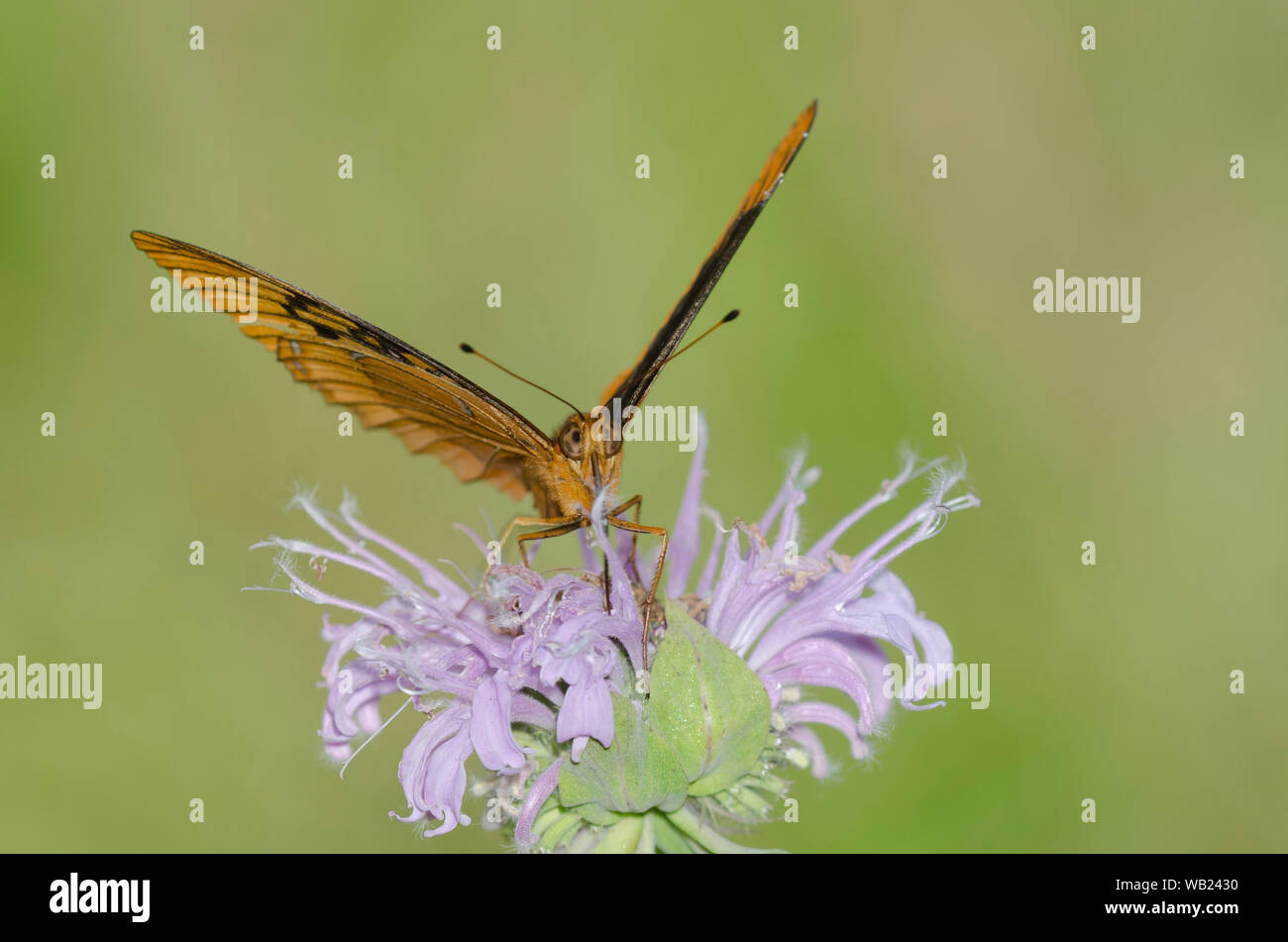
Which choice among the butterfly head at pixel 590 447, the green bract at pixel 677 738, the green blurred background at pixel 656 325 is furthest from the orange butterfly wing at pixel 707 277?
the green blurred background at pixel 656 325

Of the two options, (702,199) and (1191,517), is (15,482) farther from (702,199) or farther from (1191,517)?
(1191,517)

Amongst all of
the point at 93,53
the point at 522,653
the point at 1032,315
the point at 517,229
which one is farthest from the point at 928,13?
the point at 522,653

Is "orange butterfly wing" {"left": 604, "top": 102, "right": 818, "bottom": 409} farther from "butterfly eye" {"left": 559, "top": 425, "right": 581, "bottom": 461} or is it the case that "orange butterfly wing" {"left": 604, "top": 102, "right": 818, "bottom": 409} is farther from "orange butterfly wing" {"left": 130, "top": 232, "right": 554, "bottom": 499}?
"orange butterfly wing" {"left": 130, "top": 232, "right": 554, "bottom": 499}

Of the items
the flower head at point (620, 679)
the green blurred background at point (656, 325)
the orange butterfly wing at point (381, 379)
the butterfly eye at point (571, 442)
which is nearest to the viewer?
the flower head at point (620, 679)

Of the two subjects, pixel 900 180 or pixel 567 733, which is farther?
pixel 900 180

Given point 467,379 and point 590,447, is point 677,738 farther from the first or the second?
point 467,379

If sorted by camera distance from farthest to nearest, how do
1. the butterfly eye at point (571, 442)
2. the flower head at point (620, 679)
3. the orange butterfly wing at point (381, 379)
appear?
the butterfly eye at point (571, 442) < the orange butterfly wing at point (381, 379) < the flower head at point (620, 679)

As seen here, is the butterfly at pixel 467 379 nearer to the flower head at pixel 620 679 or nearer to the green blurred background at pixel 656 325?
the flower head at pixel 620 679
